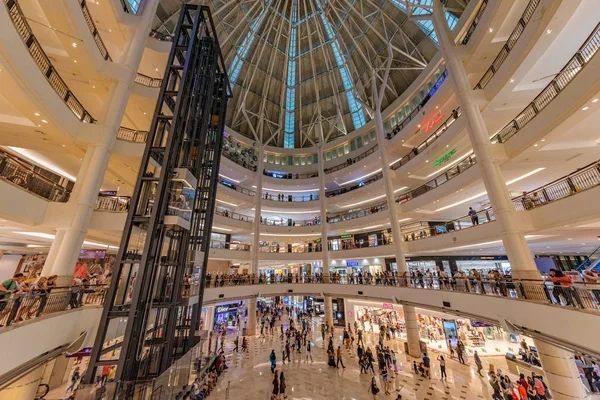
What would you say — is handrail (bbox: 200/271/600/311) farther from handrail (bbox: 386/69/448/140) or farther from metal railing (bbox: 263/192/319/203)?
handrail (bbox: 386/69/448/140)

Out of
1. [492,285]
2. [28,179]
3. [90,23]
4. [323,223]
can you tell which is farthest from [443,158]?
[28,179]

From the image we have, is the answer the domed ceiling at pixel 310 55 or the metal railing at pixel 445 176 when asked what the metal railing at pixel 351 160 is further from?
the metal railing at pixel 445 176

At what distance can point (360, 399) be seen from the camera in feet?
40.1

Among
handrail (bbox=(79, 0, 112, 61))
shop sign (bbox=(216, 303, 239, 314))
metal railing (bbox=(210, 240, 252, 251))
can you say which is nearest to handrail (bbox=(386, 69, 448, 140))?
metal railing (bbox=(210, 240, 252, 251))

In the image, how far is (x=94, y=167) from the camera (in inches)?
435

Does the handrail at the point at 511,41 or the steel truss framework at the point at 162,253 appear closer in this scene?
the steel truss framework at the point at 162,253

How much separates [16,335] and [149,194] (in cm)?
624

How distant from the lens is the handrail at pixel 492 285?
311 inches

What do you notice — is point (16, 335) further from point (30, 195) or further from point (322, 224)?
point (322, 224)

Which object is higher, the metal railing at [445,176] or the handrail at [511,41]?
the handrail at [511,41]

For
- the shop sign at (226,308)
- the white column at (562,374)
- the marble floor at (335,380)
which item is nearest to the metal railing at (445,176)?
the white column at (562,374)

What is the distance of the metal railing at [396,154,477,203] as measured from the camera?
56.4ft

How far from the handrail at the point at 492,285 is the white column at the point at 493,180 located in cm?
85

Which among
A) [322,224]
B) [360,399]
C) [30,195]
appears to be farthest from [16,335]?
[322,224]
